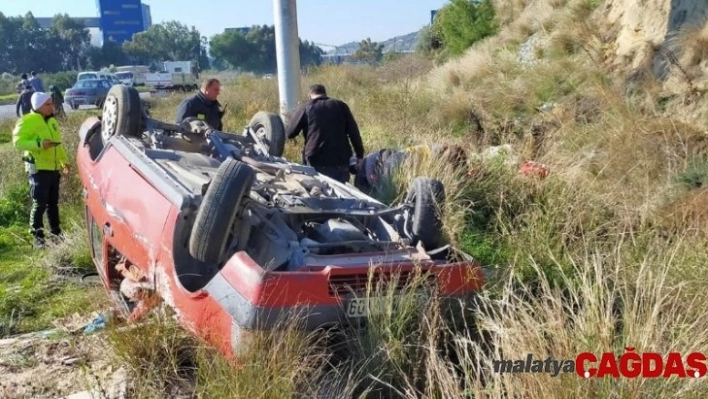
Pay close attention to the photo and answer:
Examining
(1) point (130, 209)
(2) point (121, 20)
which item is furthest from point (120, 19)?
(1) point (130, 209)

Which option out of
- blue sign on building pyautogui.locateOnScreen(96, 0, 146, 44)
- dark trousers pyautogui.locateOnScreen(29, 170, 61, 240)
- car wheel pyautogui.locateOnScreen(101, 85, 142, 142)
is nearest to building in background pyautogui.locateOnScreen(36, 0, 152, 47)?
blue sign on building pyautogui.locateOnScreen(96, 0, 146, 44)

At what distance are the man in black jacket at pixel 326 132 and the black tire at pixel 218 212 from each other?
10.8 feet

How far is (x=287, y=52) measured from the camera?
30.7 feet

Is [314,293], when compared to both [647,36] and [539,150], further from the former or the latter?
[647,36]

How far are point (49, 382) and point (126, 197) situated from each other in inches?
52.1

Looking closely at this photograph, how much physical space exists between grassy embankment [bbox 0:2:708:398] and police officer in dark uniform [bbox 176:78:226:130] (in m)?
1.61

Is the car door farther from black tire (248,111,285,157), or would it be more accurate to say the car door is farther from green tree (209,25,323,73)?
green tree (209,25,323,73)

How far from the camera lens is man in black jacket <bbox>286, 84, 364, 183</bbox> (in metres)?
7.08

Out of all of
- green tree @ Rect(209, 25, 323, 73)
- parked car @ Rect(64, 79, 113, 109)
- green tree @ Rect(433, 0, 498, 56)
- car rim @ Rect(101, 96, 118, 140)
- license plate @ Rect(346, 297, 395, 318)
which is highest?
green tree @ Rect(209, 25, 323, 73)

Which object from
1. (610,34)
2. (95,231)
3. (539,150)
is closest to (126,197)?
(95,231)

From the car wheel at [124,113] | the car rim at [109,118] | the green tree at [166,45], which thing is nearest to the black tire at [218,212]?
the car wheel at [124,113]

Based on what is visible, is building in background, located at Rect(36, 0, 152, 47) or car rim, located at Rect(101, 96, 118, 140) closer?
car rim, located at Rect(101, 96, 118, 140)

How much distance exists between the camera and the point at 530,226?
16.8ft

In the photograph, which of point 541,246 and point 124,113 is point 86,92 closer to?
point 124,113
